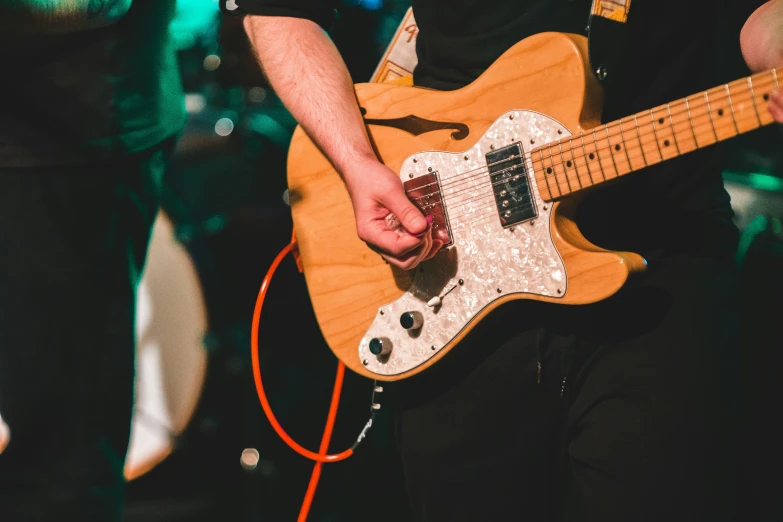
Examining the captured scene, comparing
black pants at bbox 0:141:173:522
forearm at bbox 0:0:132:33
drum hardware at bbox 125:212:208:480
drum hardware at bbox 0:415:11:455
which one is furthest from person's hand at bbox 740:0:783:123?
drum hardware at bbox 125:212:208:480

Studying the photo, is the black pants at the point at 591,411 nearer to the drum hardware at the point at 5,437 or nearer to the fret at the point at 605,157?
the fret at the point at 605,157

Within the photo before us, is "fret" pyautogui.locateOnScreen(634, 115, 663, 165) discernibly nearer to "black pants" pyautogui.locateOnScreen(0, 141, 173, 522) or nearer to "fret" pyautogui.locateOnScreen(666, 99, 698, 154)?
"fret" pyautogui.locateOnScreen(666, 99, 698, 154)

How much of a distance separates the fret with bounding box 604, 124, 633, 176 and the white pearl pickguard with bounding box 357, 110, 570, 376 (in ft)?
0.30

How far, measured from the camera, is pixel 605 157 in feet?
3.36

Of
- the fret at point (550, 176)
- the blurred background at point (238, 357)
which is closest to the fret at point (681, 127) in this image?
the fret at point (550, 176)

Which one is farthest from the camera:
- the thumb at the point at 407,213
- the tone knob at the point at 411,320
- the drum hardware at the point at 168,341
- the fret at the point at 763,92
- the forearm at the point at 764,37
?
the drum hardware at the point at 168,341

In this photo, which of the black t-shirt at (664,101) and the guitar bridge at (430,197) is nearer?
the black t-shirt at (664,101)

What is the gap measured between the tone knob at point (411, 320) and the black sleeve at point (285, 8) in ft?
2.41

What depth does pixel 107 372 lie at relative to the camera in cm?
159

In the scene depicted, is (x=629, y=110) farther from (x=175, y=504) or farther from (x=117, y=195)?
(x=175, y=504)

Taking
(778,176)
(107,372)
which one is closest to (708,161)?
(778,176)

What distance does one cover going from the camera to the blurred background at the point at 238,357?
239 centimetres

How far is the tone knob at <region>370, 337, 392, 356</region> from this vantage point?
4.32 ft

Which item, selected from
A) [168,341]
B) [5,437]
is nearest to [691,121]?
[5,437]
